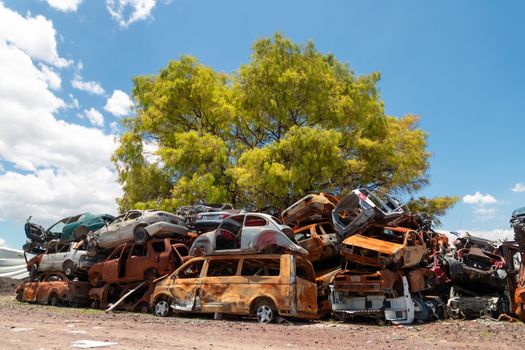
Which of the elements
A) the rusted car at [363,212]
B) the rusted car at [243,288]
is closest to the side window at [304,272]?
the rusted car at [243,288]

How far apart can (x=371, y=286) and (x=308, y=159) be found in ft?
30.4

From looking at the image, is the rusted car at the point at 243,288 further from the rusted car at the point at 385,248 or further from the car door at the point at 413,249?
the car door at the point at 413,249

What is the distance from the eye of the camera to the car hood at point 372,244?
35.8ft

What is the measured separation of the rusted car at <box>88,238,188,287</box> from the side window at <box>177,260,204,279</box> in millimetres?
734

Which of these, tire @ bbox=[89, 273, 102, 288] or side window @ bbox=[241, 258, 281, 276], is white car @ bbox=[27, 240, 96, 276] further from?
side window @ bbox=[241, 258, 281, 276]

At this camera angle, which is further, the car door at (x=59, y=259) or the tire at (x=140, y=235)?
the car door at (x=59, y=259)

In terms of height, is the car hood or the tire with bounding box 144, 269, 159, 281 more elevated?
the car hood

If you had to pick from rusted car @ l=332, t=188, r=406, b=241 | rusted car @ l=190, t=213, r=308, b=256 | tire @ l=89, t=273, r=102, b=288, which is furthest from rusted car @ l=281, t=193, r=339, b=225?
tire @ l=89, t=273, r=102, b=288

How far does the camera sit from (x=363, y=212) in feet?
38.9

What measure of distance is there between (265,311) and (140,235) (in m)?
5.42

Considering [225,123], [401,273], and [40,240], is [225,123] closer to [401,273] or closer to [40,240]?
[40,240]

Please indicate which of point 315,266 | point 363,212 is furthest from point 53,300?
point 363,212

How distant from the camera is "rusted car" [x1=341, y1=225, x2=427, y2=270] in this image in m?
10.9

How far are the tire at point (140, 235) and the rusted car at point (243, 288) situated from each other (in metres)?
2.10
